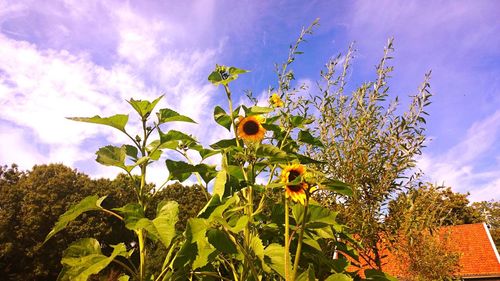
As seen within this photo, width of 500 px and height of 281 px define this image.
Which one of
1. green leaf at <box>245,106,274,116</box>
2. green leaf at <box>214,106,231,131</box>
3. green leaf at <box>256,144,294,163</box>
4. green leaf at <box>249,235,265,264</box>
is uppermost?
green leaf at <box>245,106,274,116</box>

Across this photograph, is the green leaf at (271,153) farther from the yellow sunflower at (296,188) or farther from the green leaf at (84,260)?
the green leaf at (84,260)

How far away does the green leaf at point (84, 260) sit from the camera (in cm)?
172

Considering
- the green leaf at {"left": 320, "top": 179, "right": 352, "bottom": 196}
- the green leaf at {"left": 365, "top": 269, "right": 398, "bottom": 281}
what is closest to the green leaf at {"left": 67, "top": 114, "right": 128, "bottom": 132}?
the green leaf at {"left": 320, "top": 179, "right": 352, "bottom": 196}

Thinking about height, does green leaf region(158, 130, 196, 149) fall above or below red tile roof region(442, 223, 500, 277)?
below

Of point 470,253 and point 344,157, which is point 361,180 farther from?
point 470,253

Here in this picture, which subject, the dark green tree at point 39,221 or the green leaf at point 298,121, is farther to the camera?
the dark green tree at point 39,221

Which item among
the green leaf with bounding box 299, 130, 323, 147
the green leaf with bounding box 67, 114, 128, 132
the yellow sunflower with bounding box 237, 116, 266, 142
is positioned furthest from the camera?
the green leaf with bounding box 299, 130, 323, 147

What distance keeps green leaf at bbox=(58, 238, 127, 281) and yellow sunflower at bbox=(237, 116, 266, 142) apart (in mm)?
993

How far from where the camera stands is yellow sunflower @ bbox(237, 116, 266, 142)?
2318 mm

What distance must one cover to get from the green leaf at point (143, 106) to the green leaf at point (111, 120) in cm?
13

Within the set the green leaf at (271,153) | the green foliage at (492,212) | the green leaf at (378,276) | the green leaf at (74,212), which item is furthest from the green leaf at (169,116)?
the green foliage at (492,212)

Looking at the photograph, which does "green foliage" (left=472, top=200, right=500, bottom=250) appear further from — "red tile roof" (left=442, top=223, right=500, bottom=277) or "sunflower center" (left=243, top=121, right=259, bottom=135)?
"sunflower center" (left=243, top=121, right=259, bottom=135)

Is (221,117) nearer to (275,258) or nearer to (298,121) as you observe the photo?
(298,121)

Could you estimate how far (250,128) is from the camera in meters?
2.34
